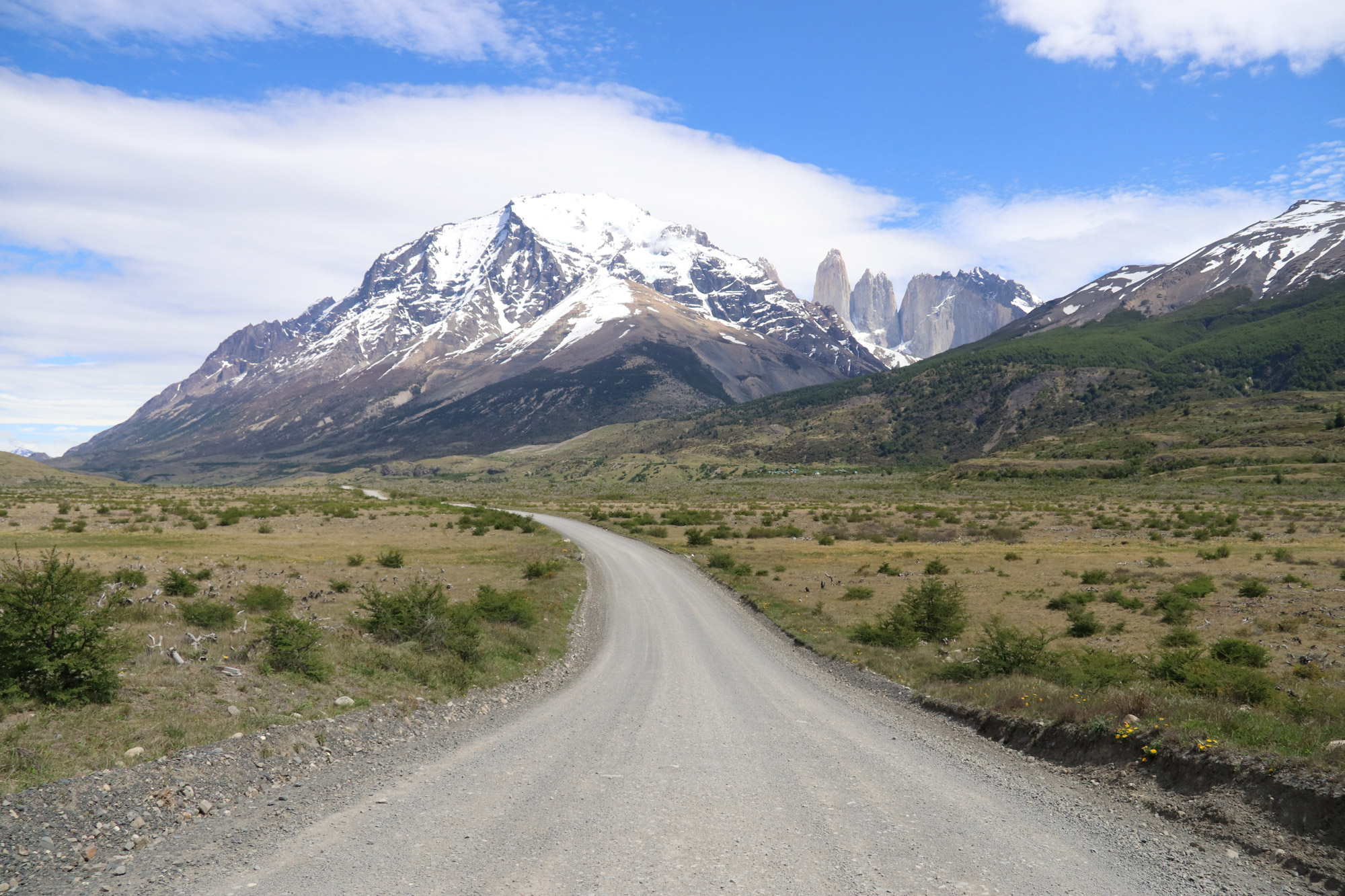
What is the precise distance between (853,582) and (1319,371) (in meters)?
202

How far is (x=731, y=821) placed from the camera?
828 centimetres

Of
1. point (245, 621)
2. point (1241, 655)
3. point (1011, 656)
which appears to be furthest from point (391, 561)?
point (1241, 655)

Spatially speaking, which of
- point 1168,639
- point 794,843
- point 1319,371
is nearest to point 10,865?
point 794,843

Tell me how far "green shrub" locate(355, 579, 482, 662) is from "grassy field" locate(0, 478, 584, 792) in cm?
24

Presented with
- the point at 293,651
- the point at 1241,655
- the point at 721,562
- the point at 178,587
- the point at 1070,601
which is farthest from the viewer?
the point at 721,562

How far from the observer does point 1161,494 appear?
7931 centimetres

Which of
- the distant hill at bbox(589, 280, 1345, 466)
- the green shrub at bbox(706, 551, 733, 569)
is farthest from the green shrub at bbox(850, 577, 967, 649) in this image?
the distant hill at bbox(589, 280, 1345, 466)

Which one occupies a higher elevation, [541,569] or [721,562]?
[541,569]

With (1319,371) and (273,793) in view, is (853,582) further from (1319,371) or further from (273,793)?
(1319,371)

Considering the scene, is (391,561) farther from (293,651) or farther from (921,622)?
(921,622)

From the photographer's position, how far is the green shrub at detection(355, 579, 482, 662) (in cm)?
1678

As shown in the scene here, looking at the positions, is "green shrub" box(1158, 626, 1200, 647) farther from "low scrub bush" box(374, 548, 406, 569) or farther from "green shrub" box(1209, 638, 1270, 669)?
"low scrub bush" box(374, 548, 406, 569)

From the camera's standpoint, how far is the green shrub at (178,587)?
941 inches

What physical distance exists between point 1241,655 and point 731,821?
14.7 metres
